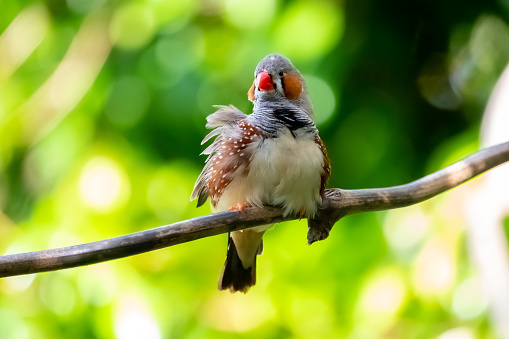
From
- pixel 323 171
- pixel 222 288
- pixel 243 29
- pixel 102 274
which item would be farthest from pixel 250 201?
pixel 243 29

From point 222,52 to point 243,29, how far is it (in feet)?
0.47

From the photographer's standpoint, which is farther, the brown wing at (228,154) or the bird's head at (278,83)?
the bird's head at (278,83)

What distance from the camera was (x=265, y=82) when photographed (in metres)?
1.80

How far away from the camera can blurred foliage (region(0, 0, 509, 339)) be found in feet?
6.88

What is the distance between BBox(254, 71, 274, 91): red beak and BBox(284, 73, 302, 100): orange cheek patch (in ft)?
0.17

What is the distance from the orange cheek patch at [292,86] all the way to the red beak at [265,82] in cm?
5

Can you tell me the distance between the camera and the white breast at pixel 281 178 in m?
1.63

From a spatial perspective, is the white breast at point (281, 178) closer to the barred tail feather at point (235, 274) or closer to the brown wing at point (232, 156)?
the brown wing at point (232, 156)

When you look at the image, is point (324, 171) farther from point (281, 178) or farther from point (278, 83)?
point (278, 83)

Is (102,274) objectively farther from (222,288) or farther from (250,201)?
(250,201)

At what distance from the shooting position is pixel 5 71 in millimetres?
2629

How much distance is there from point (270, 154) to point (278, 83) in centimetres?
28

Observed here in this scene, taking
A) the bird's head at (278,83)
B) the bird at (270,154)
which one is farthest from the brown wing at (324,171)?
the bird's head at (278,83)

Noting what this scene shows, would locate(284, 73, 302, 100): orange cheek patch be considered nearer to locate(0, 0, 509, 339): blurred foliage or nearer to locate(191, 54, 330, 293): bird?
locate(191, 54, 330, 293): bird
